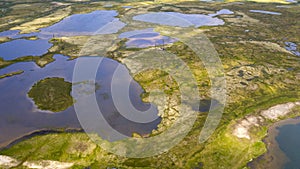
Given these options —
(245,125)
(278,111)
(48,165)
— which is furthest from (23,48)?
(278,111)

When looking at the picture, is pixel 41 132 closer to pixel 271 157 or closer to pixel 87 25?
pixel 271 157

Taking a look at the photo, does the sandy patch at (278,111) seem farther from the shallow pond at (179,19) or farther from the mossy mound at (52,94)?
the shallow pond at (179,19)

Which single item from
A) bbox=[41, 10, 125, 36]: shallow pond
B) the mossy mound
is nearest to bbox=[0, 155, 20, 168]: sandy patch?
the mossy mound

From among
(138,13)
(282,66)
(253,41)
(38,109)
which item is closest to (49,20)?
(138,13)

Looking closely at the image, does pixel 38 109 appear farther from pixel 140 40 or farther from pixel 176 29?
pixel 176 29

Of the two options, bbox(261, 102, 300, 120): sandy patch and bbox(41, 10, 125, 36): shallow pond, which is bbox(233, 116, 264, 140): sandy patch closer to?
bbox(261, 102, 300, 120): sandy patch

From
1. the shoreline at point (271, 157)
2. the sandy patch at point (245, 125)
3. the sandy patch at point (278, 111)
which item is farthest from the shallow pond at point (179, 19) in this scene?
the shoreline at point (271, 157)
